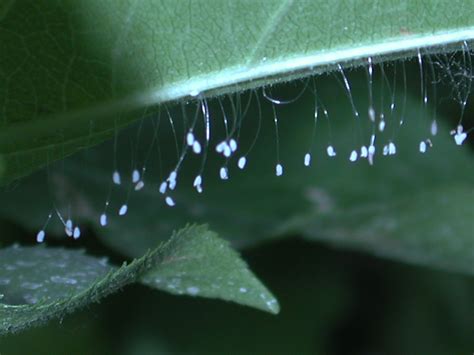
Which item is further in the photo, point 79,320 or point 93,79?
point 79,320

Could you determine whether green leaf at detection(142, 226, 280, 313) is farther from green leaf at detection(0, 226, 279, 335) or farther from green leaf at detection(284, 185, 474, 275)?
green leaf at detection(284, 185, 474, 275)

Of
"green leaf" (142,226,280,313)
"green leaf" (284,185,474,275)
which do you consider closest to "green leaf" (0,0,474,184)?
"green leaf" (142,226,280,313)

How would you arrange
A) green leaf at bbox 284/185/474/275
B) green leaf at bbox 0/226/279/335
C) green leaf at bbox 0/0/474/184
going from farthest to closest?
green leaf at bbox 284/185/474/275 < green leaf at bbox 0/226/279/335 < green leaf at bbox 0/0/474/184

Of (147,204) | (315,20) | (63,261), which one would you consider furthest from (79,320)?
(315,20)

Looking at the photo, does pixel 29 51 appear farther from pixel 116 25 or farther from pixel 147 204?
pixel 147 204

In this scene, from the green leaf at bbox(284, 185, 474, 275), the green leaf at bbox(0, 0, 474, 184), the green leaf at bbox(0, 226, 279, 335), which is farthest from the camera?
the green leaf at bbox(284, 185, 474, 275)
